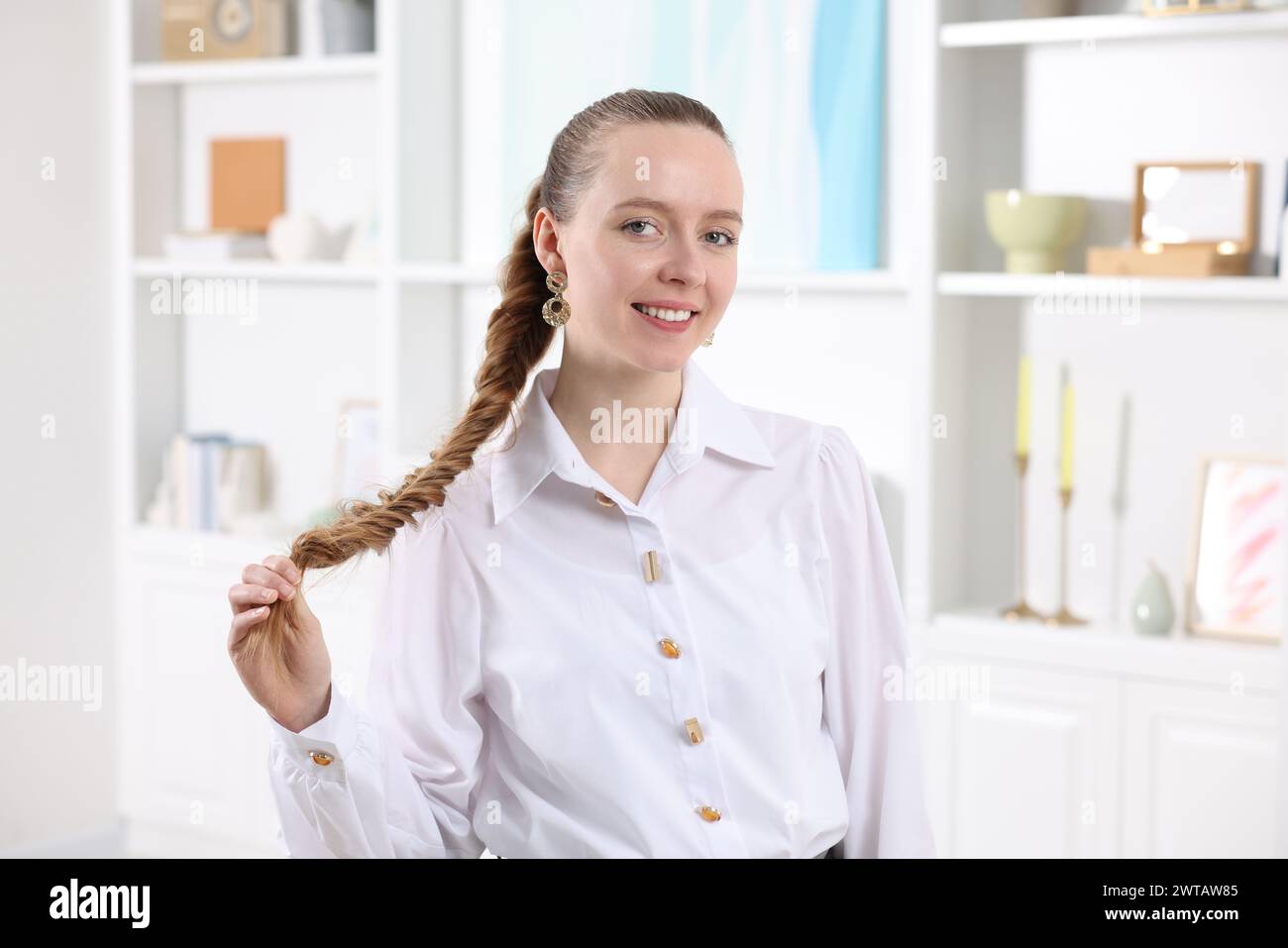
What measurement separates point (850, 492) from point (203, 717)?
2660 mm

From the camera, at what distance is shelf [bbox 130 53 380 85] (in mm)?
3514

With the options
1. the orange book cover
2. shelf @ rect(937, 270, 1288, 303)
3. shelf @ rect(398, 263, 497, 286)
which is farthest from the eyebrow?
the orange book cover

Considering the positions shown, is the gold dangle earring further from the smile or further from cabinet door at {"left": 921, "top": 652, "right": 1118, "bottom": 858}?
cabinet door at {"left": 921, "top": 652, "right": 1118, "bottom": 858}

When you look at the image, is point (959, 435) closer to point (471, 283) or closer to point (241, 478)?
point (471, 283)

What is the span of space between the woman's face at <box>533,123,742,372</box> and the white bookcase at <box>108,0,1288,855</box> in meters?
1.15

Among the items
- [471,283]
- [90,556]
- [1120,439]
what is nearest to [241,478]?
[90,556]

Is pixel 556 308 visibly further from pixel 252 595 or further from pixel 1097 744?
pixel 1097 744

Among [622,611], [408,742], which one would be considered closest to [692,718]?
[622,611]

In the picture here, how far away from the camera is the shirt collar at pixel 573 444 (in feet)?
4.81

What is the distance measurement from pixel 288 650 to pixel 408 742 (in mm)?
178

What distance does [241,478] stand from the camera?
3.85 m

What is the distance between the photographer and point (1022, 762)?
286 cm

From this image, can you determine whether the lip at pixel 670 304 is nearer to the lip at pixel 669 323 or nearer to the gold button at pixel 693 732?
the lip at pixel 669 323

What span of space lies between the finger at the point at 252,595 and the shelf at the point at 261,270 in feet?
7.63
